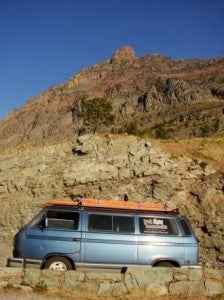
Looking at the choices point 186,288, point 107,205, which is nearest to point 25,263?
point 107,205

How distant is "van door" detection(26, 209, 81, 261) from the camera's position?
12.8 meters

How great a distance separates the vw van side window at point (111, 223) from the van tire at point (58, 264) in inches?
45.8

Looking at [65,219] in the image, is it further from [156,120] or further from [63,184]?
[156,120]

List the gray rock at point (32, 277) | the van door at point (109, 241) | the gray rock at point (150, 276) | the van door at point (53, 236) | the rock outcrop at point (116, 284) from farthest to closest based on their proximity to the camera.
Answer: the van door at point (109, 241) < the van door at point (53, 236) < the gray rock at point (150, 276) < the gray rock at point (32, 277) < the rock outcrop at point (116, 284)

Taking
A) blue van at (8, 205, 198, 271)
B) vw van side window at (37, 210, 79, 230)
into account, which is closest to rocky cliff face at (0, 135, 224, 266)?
blue van at (8, 205, 198, 271)

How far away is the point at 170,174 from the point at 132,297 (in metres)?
17.0

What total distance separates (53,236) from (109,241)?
1.60 meters

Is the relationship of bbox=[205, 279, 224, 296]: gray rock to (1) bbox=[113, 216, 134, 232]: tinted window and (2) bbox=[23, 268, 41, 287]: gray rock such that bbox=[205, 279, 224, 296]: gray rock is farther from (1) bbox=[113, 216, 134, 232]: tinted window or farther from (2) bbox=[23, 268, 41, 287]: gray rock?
(2) bbox=[23, 268, 41, 287]: gray rock

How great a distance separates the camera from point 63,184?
27.6 meters

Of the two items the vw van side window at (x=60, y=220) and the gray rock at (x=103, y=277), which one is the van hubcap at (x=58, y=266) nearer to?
the vw van side window at (x=60, y=220)

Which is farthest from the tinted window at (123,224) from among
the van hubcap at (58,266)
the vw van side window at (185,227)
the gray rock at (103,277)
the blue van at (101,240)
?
the gray rock at (103,277)

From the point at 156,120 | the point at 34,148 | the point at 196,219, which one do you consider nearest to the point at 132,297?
the point at 196,219

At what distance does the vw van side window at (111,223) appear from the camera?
43.9ft

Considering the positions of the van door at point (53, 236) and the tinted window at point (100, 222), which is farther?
the tinted window at point (100, 222)
